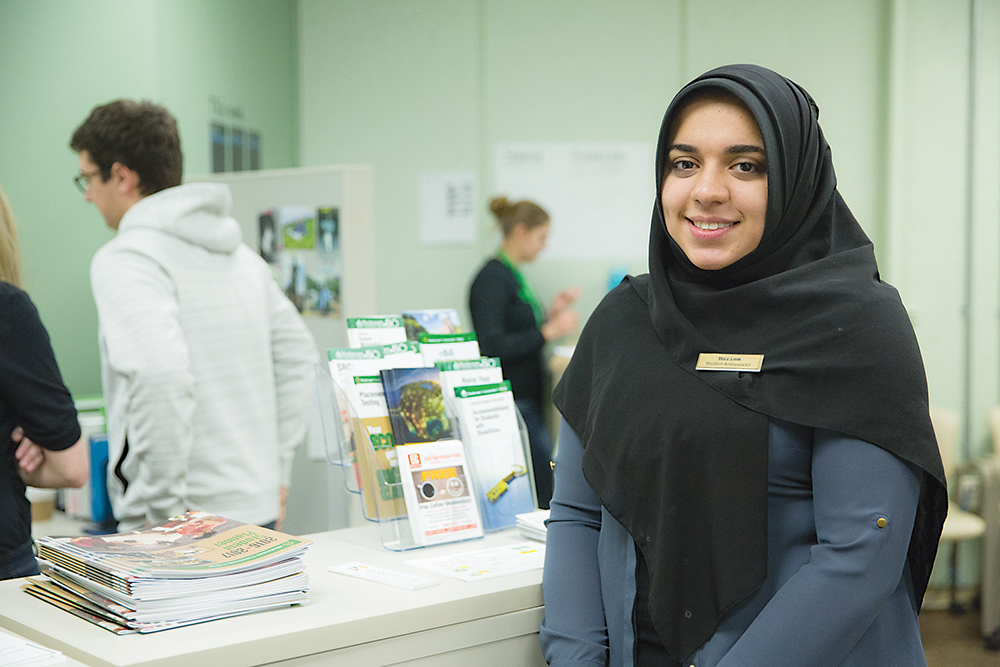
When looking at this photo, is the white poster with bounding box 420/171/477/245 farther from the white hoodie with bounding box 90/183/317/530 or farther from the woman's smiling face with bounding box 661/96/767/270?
the woman's smiling face with bounding box 661/96/767/270

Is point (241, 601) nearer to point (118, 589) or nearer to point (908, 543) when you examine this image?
A: point (118, 589)

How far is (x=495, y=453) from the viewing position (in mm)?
1675

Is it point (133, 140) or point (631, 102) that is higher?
point (631, 102)

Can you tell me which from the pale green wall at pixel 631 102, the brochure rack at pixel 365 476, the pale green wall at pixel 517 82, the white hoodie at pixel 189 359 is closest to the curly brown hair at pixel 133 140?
the white hoodie at pixel 189 359

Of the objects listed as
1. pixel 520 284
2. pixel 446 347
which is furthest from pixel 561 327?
pixel 446 347

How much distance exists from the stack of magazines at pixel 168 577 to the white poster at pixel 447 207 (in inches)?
124

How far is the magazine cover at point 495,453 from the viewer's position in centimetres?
165

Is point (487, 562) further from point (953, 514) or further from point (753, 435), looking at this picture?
point (953, 514)

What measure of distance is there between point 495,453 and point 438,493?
0.48 ft

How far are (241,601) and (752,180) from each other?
86 centimetres

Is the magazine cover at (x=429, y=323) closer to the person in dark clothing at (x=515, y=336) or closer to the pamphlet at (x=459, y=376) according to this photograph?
the pamphlet at (x=459, y=376)

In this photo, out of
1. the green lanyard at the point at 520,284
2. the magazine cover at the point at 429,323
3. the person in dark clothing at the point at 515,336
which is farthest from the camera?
the green lanyard at the point at 520,284

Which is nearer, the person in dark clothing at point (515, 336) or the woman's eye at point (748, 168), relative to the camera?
the woman's eye at point (748, 168)

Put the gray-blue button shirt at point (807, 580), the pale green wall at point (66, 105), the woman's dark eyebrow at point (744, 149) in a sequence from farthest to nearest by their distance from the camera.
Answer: the pale green wall at point (66, 105), the woman's dark eyebrow at point (744, 149), the gray-blue button shirt at point (807, 580)
